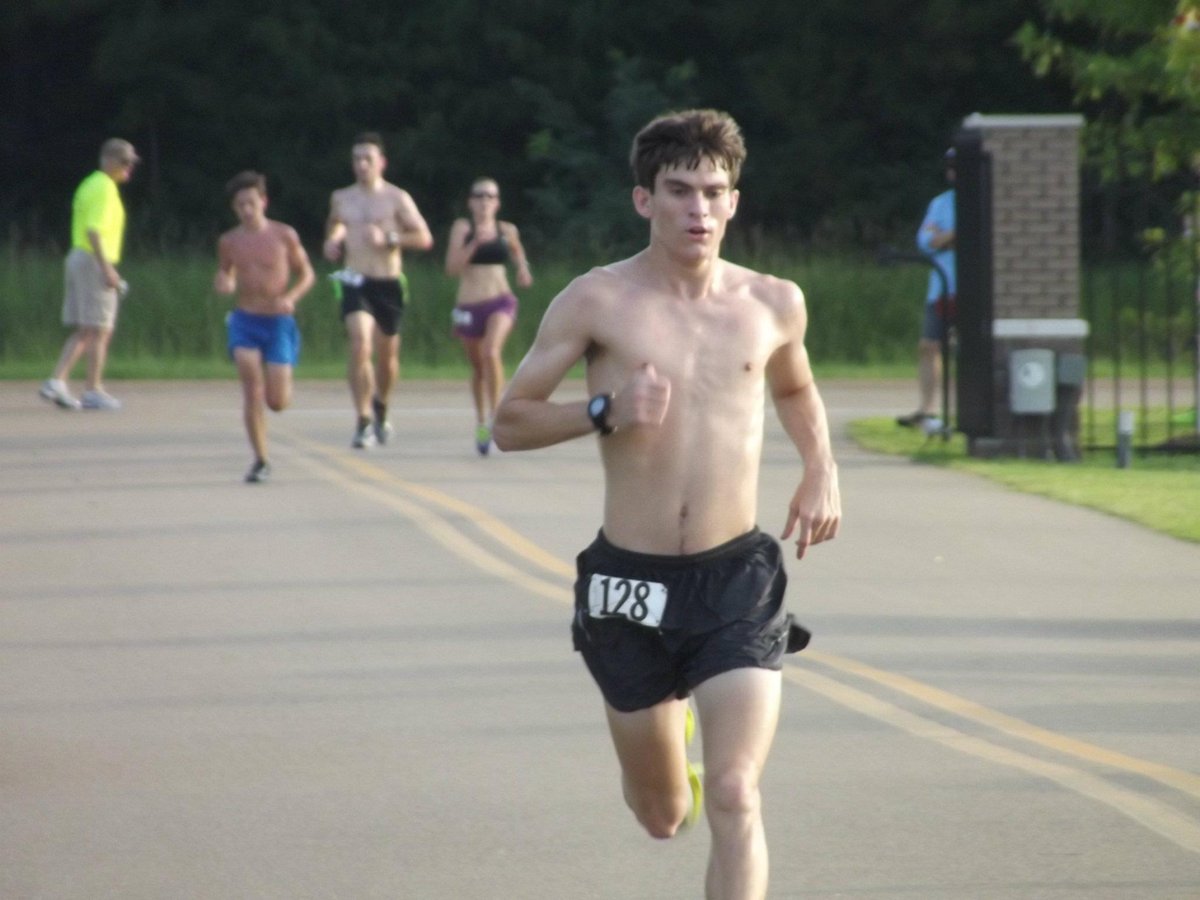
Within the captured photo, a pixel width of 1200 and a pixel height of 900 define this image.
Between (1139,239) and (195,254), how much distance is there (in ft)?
65.7

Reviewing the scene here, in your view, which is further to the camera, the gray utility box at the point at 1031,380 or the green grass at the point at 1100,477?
the gray utility box at the point at 1031,380

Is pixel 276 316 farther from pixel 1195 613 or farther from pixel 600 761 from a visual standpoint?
pixel 600 761

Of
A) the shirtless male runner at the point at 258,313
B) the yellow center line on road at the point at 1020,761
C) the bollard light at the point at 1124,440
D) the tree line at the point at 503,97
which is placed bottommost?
the yellow center line on road at the point at 1020,761

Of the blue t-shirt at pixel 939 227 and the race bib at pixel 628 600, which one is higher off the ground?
the blue t-shirt at pixel 939 227

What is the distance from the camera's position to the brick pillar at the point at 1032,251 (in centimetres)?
1752

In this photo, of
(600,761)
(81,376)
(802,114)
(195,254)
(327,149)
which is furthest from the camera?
(327,149)

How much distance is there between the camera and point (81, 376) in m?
27.5

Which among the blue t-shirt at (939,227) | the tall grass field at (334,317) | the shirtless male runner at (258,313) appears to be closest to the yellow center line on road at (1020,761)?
the shirtless male runner at (258,313)

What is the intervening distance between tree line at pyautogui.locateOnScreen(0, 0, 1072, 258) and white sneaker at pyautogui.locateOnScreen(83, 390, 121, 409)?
24704 mm

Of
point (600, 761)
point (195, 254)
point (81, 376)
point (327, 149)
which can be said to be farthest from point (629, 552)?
point (327, 149)

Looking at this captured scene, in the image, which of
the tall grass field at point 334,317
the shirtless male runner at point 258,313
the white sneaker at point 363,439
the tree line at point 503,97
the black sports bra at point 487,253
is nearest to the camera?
the shirtless male runner at point 258,313

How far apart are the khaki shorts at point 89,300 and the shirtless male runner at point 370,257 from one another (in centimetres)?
446

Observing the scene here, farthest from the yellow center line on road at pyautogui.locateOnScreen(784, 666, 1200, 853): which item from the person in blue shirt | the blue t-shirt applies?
the blue t-shirt

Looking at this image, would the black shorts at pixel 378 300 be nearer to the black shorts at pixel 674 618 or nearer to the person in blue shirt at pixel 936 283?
the person in blue shirt at pixel 936 283
